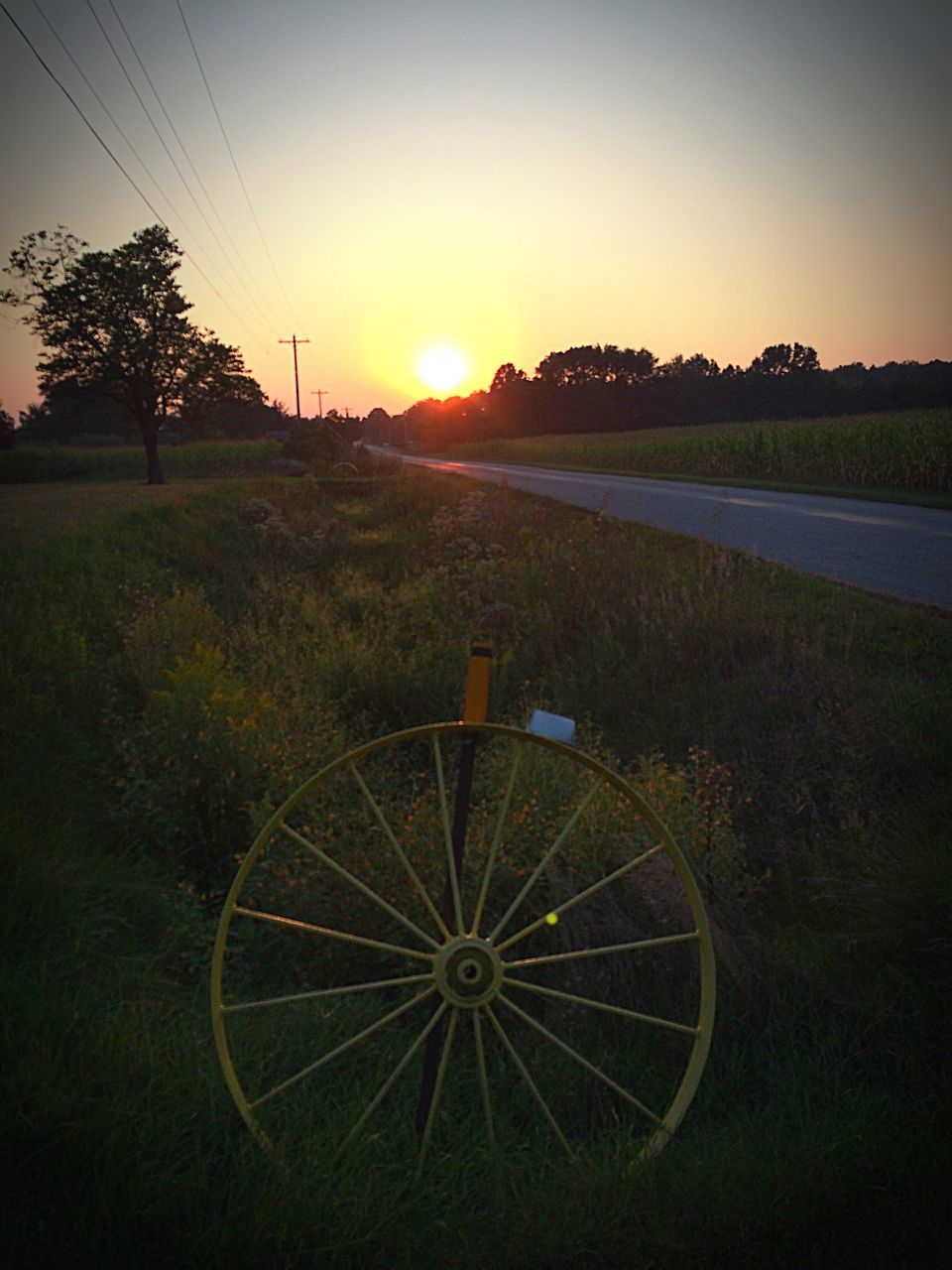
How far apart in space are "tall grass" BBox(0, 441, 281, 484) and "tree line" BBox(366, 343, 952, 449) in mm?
44057

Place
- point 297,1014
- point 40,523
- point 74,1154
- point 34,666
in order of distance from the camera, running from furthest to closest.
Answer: point 40,523 < point 34,666 < point 297,1014 < point 74,1154

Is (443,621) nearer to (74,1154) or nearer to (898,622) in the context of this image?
(898,622)

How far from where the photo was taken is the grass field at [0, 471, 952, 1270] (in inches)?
75.3

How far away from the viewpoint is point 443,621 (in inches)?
333

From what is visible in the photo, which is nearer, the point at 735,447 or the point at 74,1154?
the point at 74,1154

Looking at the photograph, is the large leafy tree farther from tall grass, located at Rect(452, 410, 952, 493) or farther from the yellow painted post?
the yellow painted post

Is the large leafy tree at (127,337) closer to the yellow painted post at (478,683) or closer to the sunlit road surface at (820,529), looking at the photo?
the sunlit road surface at (820,529)

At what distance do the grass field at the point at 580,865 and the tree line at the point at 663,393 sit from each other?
184 ft

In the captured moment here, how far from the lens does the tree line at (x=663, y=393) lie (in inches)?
2466

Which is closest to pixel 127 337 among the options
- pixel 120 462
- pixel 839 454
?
pixel 120 462

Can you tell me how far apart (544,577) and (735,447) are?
2132cm

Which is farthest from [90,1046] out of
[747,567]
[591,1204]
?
[747,567]

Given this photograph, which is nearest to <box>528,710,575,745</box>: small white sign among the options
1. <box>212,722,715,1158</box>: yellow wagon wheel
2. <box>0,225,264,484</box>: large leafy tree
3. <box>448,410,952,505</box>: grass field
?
<box>212,722,715,1158</box>: yellow wagon wheel

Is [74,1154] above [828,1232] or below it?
above
